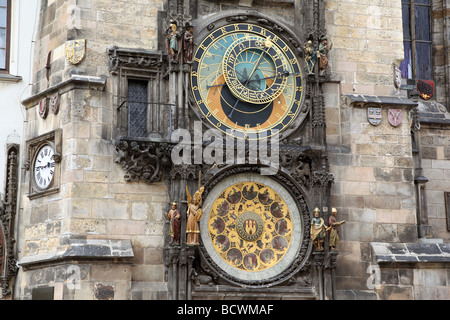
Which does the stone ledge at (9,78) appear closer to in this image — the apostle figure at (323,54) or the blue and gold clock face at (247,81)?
the blue and gold clock face at (247,81)

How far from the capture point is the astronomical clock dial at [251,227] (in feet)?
56.6

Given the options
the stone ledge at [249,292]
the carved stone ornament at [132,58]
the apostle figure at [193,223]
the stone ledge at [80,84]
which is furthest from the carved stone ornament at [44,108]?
the stone ledge at [249,292]

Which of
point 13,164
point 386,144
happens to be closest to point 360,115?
point 386,144

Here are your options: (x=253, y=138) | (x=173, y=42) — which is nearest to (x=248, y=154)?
(x=253, y=138)

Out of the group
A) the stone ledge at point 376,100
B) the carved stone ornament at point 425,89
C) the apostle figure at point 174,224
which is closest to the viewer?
the apostle figure at point 174,224

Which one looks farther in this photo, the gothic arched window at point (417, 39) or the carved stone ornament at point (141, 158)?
the gothic arched window at point (417, 39)

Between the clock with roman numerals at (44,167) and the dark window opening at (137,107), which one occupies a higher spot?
the dark window opening at (137,107)

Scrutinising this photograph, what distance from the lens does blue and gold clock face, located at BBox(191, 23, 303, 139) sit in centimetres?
1775

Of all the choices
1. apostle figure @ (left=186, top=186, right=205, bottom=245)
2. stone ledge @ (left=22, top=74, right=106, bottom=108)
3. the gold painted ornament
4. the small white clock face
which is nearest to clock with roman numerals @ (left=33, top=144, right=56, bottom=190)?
the small white clock face

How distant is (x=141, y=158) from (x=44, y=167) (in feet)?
6.21

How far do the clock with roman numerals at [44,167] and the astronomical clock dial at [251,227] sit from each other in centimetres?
284

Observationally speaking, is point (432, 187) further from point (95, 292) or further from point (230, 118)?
point (95, 292)

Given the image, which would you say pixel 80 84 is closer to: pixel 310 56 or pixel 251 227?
pixel 251 227

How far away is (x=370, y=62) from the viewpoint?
1895 centimetres
